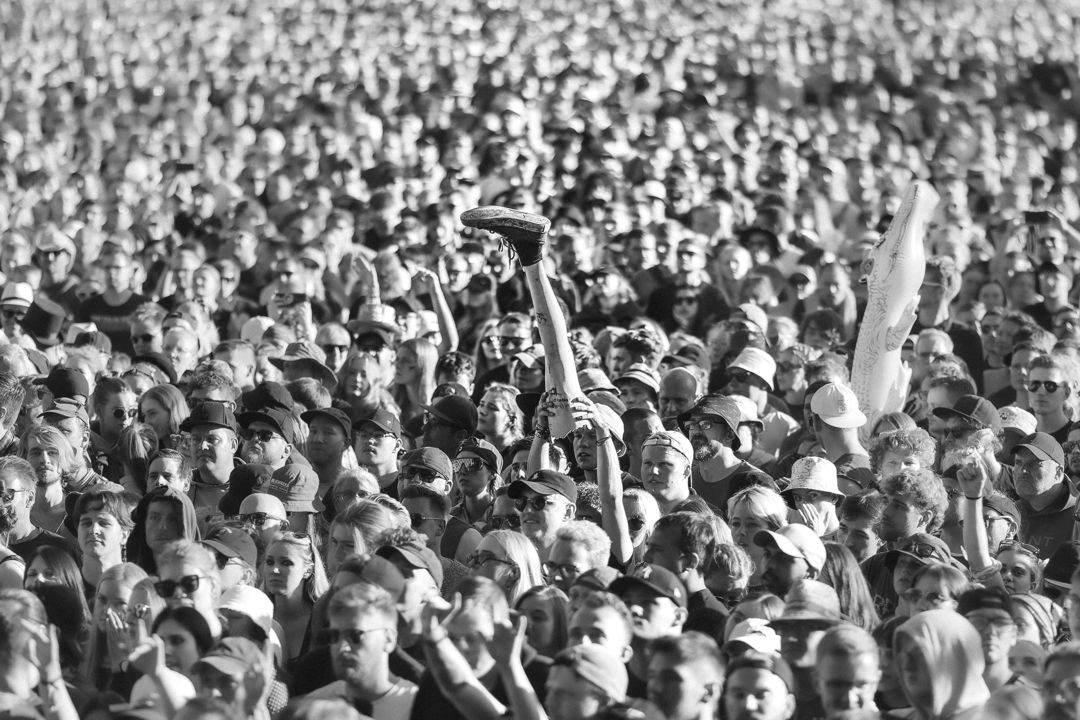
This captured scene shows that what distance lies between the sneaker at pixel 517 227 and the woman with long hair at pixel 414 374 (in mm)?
3323

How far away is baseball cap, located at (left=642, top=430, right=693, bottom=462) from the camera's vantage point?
349 inches

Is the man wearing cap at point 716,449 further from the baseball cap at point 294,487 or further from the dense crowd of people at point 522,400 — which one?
the baseball cap at point 294,487

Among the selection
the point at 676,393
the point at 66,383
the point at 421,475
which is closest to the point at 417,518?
the point at 421,475

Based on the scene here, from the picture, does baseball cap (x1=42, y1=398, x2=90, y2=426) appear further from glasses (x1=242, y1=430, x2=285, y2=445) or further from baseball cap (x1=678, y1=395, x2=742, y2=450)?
baseball cap (x1=678, y1=395, x2=742, y2=450)

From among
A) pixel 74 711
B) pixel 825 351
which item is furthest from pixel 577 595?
pixel 825 351

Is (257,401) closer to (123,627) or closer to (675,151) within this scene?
(123,627)

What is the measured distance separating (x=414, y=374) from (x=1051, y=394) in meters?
3.54

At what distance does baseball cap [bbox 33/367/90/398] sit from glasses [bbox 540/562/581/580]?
3.97 m

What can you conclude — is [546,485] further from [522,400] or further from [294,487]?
[522,400]

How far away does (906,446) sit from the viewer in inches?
357

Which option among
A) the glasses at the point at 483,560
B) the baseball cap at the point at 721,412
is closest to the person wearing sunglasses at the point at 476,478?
the baseball cap at the point at 721,412

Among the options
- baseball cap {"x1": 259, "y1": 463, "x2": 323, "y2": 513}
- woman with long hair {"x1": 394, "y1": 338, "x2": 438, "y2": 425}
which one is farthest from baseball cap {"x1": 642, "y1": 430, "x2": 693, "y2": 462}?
woman with long hair {"x1": 394, "y1": 338, "x2": 438, "y2": 425}

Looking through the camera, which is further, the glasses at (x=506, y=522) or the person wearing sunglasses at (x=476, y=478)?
the person wearing sunglasses at (x=476, y=478)

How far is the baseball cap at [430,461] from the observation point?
909 cm
